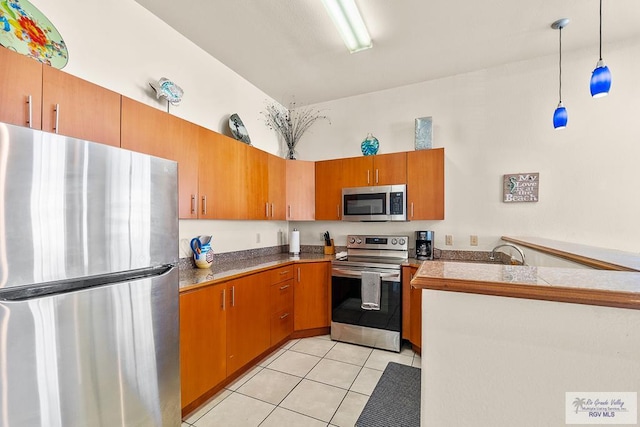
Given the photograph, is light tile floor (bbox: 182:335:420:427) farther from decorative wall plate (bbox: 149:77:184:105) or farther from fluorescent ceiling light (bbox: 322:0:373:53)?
fluorescent ceiling light (bbox: 322:0:373:53)

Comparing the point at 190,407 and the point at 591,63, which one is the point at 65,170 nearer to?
the point at 190,407

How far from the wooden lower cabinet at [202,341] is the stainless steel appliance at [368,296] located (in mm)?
1344

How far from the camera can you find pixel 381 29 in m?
2.34

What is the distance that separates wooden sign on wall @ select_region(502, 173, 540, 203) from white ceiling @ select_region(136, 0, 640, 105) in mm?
1222

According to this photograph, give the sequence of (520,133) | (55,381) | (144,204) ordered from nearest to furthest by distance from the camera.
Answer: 1. (55,381)
2. (144,204)
3. (520,133)

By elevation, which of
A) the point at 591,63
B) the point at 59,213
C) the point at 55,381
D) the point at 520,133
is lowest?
the point at 55,381

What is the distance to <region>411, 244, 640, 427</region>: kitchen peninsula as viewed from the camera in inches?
24.8

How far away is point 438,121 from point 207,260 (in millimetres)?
2959

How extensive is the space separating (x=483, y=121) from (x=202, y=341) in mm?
3466

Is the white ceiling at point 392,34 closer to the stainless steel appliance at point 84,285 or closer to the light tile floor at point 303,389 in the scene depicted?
the stainless steel appliance at point 84,285

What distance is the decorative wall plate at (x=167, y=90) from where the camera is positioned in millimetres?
2141

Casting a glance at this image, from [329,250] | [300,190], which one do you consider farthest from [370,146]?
[329,250]

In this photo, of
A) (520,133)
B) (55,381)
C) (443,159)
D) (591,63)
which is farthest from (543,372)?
(591,63)

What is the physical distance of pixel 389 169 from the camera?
10.3 ft
